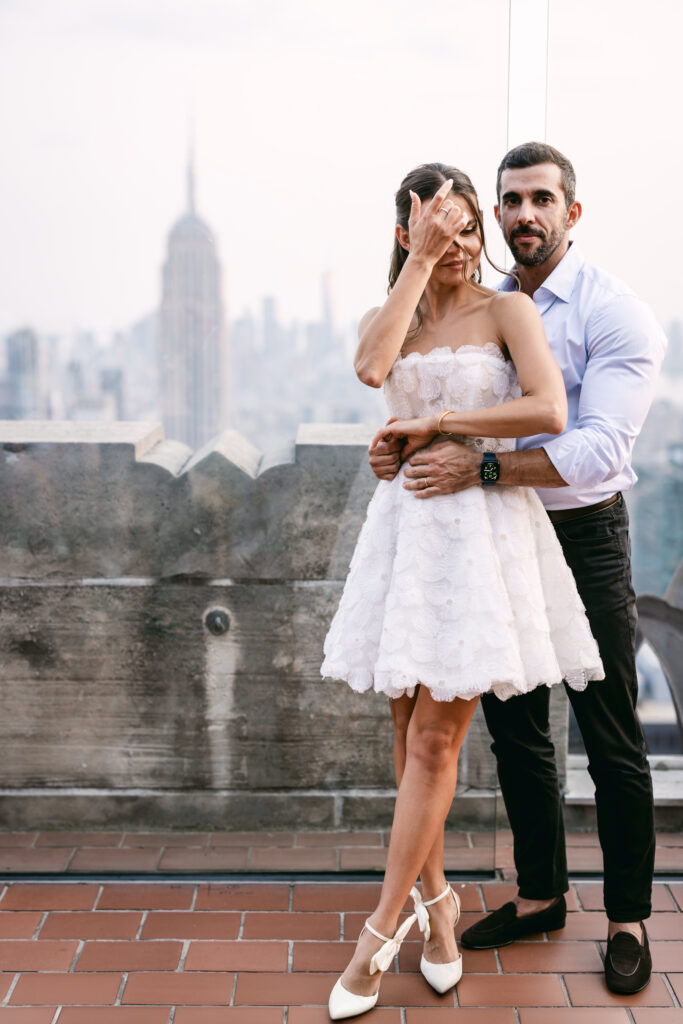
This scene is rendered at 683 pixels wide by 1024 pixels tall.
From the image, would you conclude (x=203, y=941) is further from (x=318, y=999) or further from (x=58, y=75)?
(x=58, y=75)

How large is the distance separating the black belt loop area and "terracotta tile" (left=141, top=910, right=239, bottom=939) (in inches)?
53.9

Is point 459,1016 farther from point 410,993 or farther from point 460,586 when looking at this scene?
point 460,586

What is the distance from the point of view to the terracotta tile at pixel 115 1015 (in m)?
2.20

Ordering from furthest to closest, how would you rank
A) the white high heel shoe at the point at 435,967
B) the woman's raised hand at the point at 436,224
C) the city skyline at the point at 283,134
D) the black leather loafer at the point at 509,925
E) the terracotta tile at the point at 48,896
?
the city skyline at the point at 283,134 → the terracotta tile at the point at 48,896 → the black leather loafer at the point at 509,925 → the white high heel shoe at the point at 435,967 → the woman's raised hand at the point at 436,224

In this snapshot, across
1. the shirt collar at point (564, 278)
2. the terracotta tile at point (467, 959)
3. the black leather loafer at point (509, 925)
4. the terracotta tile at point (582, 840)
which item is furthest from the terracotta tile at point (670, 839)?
the shirt collar at point (564, 278)

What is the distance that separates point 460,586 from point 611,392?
57cm

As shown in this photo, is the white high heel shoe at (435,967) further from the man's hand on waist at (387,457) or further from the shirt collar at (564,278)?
the shirt collar at (564,278)

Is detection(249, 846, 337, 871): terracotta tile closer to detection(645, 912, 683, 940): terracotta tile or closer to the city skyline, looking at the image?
detection(645, 912, 683, 940): terracotta tile

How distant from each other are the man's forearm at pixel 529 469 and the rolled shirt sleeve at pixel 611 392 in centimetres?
2

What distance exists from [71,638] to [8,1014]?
117cm

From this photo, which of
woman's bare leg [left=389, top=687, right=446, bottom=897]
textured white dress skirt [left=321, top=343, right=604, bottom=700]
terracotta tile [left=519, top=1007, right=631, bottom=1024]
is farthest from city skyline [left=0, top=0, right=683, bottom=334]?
terracotta tile [left=519, top=1007, right=631, bottom=1024]

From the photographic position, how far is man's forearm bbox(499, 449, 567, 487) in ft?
7.20

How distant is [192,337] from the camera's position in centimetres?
307

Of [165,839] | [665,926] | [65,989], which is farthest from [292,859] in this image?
[665,926]
